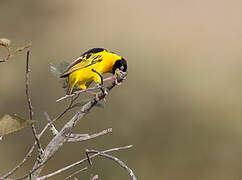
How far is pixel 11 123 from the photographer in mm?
333

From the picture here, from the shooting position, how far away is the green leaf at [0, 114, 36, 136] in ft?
1.06

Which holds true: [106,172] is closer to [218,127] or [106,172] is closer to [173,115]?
[173,115]

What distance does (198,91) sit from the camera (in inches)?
143

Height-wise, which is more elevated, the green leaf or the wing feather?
the green leaf

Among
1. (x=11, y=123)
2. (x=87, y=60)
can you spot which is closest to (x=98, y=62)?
(x=87, y=60)

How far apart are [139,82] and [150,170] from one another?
71 centimetres

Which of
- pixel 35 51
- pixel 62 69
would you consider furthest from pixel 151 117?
pixel 62 69

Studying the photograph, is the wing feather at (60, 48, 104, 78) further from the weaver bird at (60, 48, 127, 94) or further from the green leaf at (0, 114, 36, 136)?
the green leaf at (0, 114, 36, 136)

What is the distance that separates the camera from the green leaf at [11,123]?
32 cm

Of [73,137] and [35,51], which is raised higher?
[73,137]

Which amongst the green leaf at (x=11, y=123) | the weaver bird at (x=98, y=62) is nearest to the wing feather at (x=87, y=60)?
the weaver bird at (x=98, y=62)

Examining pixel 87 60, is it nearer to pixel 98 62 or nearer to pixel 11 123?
pixel 98 62

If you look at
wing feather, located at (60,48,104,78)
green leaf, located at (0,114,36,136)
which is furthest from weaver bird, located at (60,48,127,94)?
green leaf, located at (0,114,36,136)

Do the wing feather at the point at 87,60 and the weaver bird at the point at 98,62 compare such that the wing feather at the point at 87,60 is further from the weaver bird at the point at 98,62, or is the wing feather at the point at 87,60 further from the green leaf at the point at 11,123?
the green leaf at the point at 11,123
